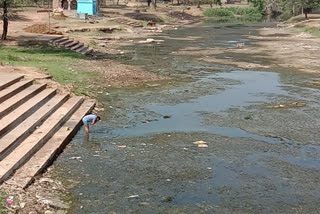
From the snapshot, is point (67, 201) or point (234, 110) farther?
point (234, 110)

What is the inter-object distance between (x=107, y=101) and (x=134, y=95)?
1424 mm

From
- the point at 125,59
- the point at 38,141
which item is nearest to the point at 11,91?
the point at 38,141

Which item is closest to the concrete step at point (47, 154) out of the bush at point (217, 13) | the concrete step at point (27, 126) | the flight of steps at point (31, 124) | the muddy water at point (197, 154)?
the flight of steps at point (31, 124)

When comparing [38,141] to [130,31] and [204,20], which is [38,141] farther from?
[204,20]

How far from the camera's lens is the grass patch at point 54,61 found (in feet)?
57.5

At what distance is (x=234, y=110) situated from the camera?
14695 millimetres

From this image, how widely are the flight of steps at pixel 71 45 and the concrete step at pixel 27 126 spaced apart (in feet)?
48.3

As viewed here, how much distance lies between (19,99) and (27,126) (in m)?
2.01

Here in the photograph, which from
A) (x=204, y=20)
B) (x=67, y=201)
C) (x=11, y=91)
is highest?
(x=204, y=20)

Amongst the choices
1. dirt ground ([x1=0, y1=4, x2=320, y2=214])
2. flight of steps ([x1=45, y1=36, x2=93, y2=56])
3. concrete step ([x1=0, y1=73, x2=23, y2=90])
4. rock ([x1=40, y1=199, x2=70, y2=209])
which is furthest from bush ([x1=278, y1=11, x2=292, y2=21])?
rock ([x1=40, y1=199, x2=70, y2=209])

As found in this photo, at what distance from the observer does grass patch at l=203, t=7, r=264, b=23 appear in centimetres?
8229

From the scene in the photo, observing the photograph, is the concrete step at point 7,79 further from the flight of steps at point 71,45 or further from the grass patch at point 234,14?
the grass patch at point 234,14

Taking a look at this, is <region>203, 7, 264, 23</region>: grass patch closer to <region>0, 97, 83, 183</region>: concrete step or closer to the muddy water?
the muddy water

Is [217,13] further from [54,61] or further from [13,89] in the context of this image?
[13,89]
